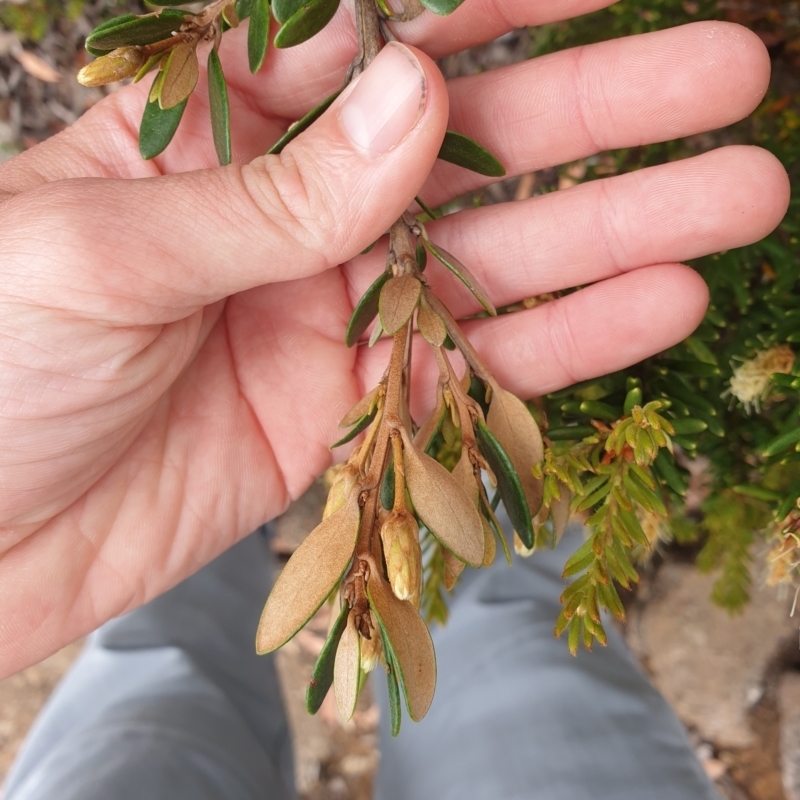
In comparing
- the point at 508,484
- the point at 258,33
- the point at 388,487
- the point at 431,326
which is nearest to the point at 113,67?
the point at 258,33

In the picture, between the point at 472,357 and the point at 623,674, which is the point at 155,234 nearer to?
the point at 472,357

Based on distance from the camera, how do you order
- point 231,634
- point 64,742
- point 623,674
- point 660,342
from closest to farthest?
point 660,342
point 623,674
point 64,742
point 231,634

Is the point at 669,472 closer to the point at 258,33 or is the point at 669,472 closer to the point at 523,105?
the point at 523,105

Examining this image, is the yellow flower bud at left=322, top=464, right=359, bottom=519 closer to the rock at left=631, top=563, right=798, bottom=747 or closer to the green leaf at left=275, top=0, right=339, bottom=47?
the green leaf at left=275, top=0, right=339, bottom=47

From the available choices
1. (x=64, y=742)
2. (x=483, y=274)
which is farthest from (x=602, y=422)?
(x=64, y=742)

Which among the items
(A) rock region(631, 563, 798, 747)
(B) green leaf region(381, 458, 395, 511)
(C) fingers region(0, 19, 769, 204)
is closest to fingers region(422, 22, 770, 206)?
(C) fingers region(0, 19, 769, 204)

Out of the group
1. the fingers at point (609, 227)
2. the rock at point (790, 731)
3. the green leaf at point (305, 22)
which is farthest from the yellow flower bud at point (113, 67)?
the rock at point (790, 731)
